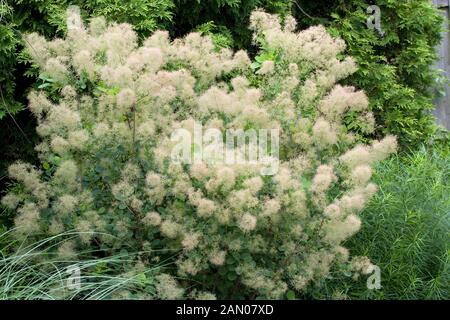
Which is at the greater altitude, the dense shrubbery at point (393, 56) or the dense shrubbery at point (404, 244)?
the dense shrubbery at point (393, 56)

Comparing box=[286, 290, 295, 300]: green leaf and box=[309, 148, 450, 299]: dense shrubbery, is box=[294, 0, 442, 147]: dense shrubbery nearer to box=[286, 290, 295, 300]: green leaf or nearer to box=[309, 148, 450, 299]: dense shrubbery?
box=[309, 148, 450, 299]: dense shrubbery

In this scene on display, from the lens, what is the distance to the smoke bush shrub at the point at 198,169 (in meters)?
2.95

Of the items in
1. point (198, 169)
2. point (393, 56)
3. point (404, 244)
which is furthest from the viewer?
point (393, 56)

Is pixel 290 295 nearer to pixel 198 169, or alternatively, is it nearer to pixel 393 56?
pixel 198 169

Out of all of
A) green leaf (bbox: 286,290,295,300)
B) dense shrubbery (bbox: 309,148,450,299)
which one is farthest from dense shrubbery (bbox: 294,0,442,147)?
green leaf (bbox: 286,290,295,300)

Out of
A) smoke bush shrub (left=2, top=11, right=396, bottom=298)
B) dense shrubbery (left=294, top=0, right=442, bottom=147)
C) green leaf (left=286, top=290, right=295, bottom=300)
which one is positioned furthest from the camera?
dense shrubbery (left=294, top=0, right=442, bottom=147)

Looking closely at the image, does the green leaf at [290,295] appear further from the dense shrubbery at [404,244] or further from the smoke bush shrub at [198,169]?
the dense shrubbery at [404,244]

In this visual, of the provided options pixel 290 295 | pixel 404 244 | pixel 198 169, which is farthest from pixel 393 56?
pixel 198 169

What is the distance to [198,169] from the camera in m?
2.86

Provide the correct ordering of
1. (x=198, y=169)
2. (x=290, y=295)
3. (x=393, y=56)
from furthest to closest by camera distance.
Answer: (x=393, y=56) → (x=290, y=295) → (x=198, y=169)

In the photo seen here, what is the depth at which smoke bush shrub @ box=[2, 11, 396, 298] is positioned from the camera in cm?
295

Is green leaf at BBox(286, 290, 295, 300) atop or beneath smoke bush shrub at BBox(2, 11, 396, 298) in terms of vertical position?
beneath

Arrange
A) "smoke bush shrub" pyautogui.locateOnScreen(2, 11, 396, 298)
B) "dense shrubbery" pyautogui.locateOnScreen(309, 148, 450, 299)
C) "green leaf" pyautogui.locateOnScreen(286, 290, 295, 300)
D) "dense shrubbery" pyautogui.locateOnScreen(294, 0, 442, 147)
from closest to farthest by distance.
A: "smoke bush shrub" pyautogui.locateOnScreen(2, 11, 396, 298), "green leaf" pyautogui.locateOnScreen(286, 290, 295, 300), "dense shrubbery" pyautogui.locateOnScreen(309, 148, 450, 299), "dense shrubbery" pyautogui.locateOnScreen(294, 0, 442, 147)

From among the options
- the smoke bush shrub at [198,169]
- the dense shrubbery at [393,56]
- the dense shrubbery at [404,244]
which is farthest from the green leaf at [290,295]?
the dense shrubbery at [393,56]
